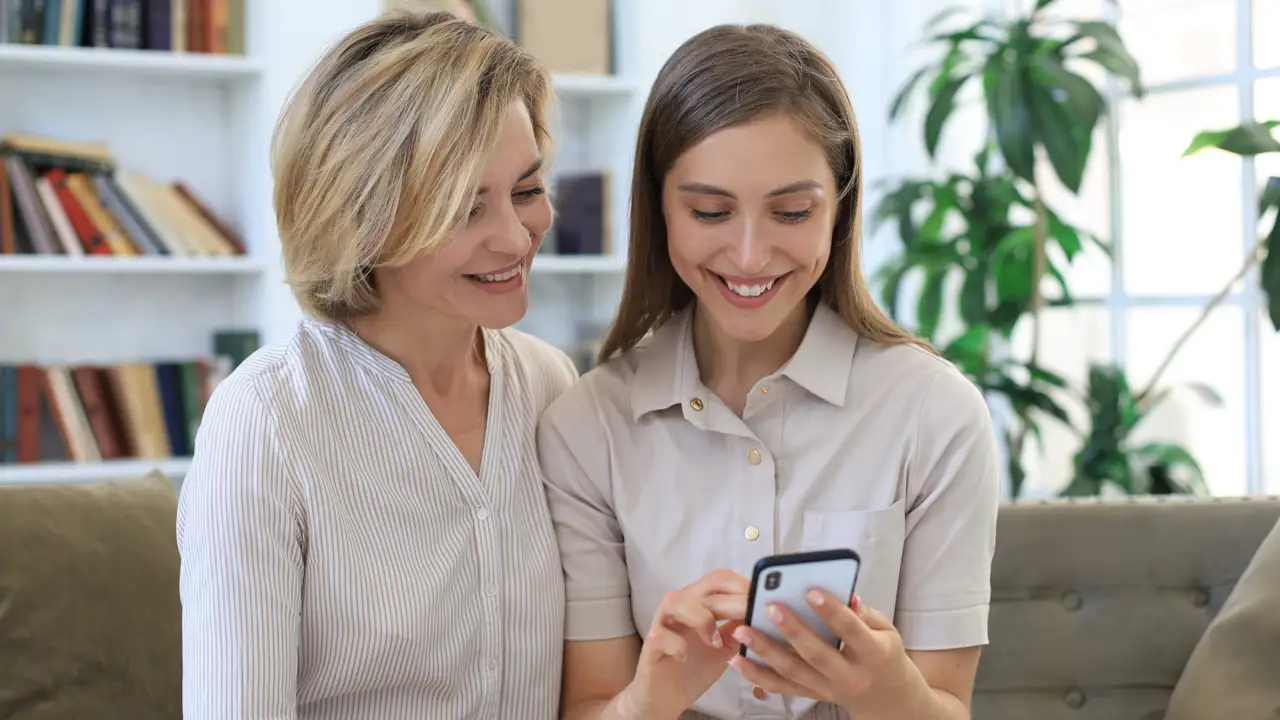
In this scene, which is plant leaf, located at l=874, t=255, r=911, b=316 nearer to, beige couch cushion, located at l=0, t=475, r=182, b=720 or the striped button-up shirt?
the striped button-up shirt

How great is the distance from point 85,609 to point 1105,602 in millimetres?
1421

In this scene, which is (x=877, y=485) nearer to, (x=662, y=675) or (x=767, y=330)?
(x=767, y=330)

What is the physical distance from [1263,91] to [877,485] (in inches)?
78.3

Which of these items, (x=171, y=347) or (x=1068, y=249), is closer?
(x=1068, y=249)

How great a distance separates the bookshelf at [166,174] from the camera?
3.38 m

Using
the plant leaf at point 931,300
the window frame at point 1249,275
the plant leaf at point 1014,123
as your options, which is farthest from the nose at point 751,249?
the window frame at point 1249,275

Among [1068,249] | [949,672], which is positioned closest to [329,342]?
[949,672]

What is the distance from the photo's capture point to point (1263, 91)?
2.99 meters

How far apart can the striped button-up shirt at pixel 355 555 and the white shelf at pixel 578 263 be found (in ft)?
7.18

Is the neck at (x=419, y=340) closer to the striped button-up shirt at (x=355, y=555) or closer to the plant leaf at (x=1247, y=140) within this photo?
the striped button-up shirt at (x=355, y=555)

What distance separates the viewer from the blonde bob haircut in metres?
1.42

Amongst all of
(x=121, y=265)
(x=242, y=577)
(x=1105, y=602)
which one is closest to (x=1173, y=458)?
(x=1105, y=602)

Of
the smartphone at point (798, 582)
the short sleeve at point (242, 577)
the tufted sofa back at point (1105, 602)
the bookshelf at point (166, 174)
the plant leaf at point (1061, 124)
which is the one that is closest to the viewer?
the smartphone at point (798, 582)

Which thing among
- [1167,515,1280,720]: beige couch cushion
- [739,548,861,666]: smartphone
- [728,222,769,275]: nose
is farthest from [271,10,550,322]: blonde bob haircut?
[1167,515,1280,720]: beige couch cushion
